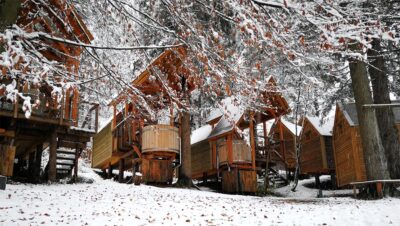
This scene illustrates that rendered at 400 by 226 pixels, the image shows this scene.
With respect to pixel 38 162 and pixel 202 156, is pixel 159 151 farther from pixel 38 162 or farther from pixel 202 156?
pixel 202 156

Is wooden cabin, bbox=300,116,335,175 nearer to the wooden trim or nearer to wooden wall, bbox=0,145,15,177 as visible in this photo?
the wooden trim

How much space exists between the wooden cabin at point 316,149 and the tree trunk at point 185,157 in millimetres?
10034

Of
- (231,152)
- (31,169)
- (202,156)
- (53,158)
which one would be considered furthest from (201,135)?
(53,158)

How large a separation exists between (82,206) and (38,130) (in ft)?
22.3

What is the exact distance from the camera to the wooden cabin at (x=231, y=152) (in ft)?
59.9

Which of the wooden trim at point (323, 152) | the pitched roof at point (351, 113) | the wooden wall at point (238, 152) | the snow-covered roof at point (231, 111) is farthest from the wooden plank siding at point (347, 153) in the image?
the snow-covered roof at point (231, 111)

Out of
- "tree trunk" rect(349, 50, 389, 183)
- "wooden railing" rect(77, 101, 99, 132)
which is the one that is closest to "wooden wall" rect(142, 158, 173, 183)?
"wooden railing" rect(77, 101, 99, 132)

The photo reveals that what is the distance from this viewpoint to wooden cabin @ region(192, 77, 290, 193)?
1825 cm

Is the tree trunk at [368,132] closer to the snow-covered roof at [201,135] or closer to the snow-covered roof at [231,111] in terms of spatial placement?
the snow-covered roof at [231,111]

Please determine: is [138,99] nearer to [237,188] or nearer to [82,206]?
[82,206]

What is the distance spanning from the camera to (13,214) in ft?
28.8

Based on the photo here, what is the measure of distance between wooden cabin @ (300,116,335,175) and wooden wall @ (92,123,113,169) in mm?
12458

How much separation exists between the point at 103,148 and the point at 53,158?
28.7ft

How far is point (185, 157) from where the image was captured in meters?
17.5
